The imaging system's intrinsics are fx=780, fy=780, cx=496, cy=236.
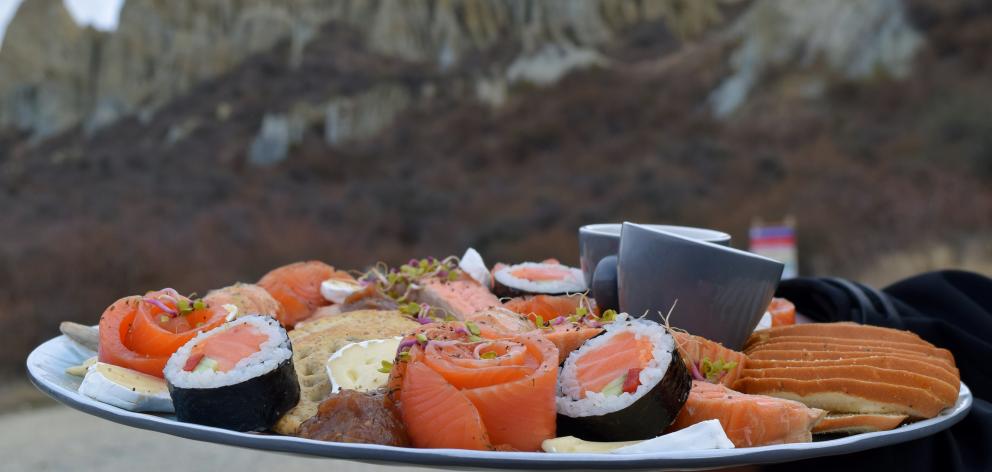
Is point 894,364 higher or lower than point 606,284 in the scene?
lower

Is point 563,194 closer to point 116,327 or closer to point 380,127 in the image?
point 380,127

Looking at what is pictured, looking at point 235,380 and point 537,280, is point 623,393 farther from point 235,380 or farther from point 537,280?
point 537,280

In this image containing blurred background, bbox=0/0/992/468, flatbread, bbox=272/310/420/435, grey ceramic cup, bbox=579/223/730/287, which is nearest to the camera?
flatbread, bbox=272/310/420/435

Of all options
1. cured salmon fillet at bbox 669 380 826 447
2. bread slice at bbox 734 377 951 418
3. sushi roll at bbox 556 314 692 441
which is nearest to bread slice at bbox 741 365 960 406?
bread slice at bbox 734 377 951 418

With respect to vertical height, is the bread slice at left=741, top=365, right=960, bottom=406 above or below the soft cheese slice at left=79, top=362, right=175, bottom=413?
below

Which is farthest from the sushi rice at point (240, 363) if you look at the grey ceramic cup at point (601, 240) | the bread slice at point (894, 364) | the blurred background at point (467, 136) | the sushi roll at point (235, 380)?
the blurred background at point (467, 136)

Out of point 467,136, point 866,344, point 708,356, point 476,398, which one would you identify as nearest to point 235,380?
point 476,398

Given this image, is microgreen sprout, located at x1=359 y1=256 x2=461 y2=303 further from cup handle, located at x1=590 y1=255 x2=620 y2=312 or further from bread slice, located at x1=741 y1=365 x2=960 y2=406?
bread slice, located at x1=741 y1=365 x2=960 y2=406
